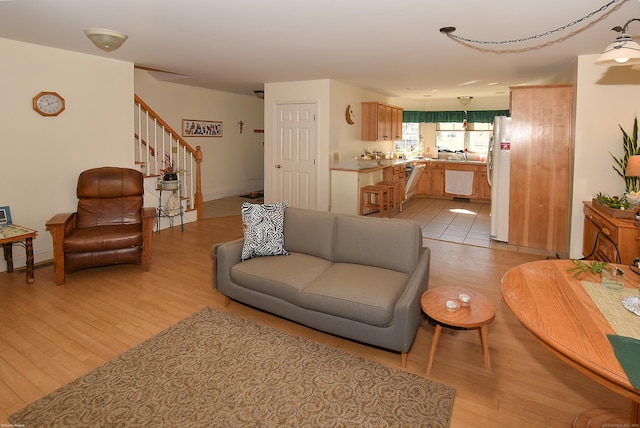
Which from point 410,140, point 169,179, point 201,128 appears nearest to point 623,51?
point 169,179

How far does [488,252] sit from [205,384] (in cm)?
393

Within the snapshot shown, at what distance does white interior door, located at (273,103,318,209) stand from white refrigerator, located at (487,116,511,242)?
8.93 feet

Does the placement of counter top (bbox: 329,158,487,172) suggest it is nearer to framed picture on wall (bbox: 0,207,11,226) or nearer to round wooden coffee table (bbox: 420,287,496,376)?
round wooden coffee table (bbox: 420,287,496,376)

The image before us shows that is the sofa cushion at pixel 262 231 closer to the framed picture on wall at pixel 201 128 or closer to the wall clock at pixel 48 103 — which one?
the wall clock at pixel 48 103

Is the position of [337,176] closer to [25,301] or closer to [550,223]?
Result: [550,223]

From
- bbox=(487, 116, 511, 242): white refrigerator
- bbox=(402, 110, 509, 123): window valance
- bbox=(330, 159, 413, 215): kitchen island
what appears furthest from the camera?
bbox=(402, 110, 509, 123): window valance

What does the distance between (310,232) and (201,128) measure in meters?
5.54

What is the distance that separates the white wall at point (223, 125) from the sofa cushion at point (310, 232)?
4.78 metres

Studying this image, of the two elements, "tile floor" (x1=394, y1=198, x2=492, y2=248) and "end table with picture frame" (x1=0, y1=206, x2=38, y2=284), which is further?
"tile floor" (x1=394, y1=198, x2=492, y2=248)

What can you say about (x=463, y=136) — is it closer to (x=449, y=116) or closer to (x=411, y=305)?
(x=449, y=116)

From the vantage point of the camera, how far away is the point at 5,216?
12.8ft

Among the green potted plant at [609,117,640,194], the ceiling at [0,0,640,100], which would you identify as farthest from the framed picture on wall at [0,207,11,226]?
the green potted plant at [609,117,640,194]

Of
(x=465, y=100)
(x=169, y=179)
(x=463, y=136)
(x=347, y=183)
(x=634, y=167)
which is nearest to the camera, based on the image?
(x=634, y=167)

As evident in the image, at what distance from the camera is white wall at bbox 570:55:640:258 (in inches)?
165
